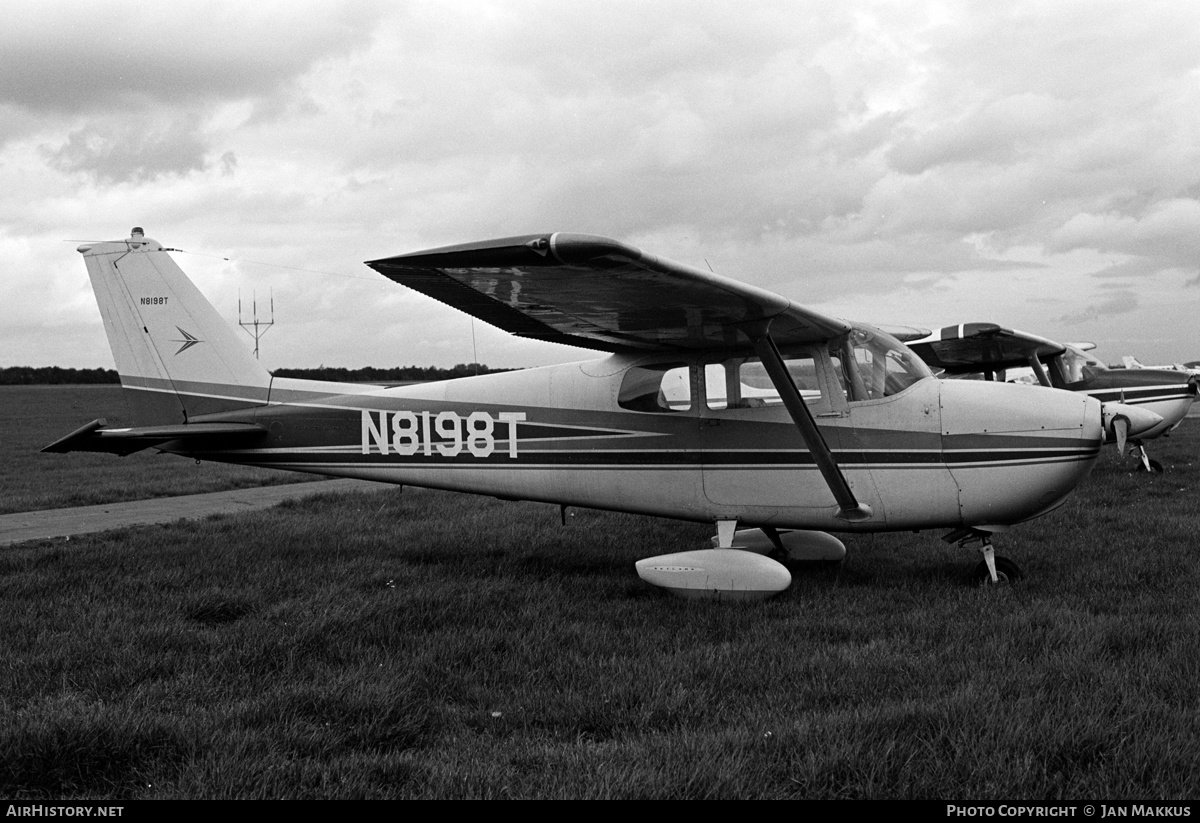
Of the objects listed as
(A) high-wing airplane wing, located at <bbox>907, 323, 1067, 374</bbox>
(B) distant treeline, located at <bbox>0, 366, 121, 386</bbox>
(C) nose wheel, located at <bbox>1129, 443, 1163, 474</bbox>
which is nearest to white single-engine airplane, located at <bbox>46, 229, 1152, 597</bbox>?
(A) high-wing airplane wing, located at <bbox>907, 323, 1067, 374</bbox>

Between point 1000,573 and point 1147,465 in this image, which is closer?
point 1000,573

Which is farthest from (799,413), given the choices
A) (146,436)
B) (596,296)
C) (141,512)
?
(141,512)

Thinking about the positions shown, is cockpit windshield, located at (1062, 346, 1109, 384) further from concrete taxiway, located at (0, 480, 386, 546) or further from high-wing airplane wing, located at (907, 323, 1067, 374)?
concrete taxiway, located at (0, 480, 386, 546)

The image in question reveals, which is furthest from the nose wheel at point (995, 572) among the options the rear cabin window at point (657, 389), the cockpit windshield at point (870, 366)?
the rear cabin window at point (657, 389)

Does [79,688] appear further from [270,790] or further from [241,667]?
[270,790]

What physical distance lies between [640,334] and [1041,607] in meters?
3.30

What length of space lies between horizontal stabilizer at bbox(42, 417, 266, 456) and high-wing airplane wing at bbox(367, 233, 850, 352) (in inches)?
112

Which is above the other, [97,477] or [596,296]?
[596,296]

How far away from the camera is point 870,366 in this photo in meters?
6.80

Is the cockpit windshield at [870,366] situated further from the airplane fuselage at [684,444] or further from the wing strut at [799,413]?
the wing strut at [799,413]

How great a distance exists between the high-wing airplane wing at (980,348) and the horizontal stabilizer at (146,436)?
9.66m

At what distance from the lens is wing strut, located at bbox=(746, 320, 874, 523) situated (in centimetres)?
626

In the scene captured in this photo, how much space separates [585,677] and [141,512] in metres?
8.96

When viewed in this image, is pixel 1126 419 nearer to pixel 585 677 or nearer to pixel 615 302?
pixel 615 302
